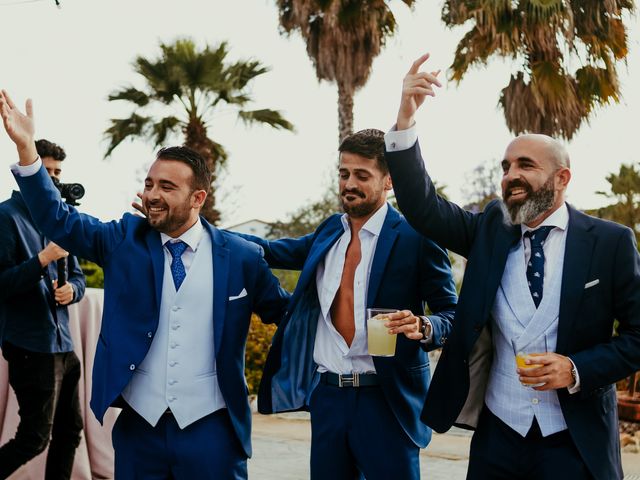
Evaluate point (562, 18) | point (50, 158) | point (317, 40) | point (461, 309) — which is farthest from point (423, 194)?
point (317, 40)

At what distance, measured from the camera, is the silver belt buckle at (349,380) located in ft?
11.6

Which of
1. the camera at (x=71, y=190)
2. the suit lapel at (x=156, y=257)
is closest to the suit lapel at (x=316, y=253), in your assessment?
the suit lapel at (x=156, y=257)

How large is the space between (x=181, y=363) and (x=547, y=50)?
35.5ft

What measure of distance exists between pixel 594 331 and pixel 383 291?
2.99 ft

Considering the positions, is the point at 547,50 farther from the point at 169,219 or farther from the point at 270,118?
the point at 169,219

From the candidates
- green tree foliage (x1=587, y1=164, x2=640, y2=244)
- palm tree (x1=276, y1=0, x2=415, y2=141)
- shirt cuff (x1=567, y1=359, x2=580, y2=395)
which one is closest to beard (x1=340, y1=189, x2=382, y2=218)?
shirt cuff (x1=567, y1=359, x2=580, y2=395)

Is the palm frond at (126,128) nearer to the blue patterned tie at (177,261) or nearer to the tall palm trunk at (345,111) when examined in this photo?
the tall palm trunk at (345,111)

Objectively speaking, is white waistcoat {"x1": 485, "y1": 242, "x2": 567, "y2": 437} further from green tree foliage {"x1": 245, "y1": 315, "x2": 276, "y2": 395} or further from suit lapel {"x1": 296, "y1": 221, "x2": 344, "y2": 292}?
green tree foliage {"x1": 245, "y1": 315, "x2": 276, "y2": 395}

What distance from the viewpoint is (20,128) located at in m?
3.46

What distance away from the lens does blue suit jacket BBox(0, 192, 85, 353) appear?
4.69 meters

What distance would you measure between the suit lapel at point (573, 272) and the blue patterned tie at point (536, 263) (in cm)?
9

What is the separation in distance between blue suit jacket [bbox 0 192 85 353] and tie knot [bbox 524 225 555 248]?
8.83 ft

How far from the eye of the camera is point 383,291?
357 centimetres

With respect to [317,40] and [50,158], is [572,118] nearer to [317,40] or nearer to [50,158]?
[317,40]
